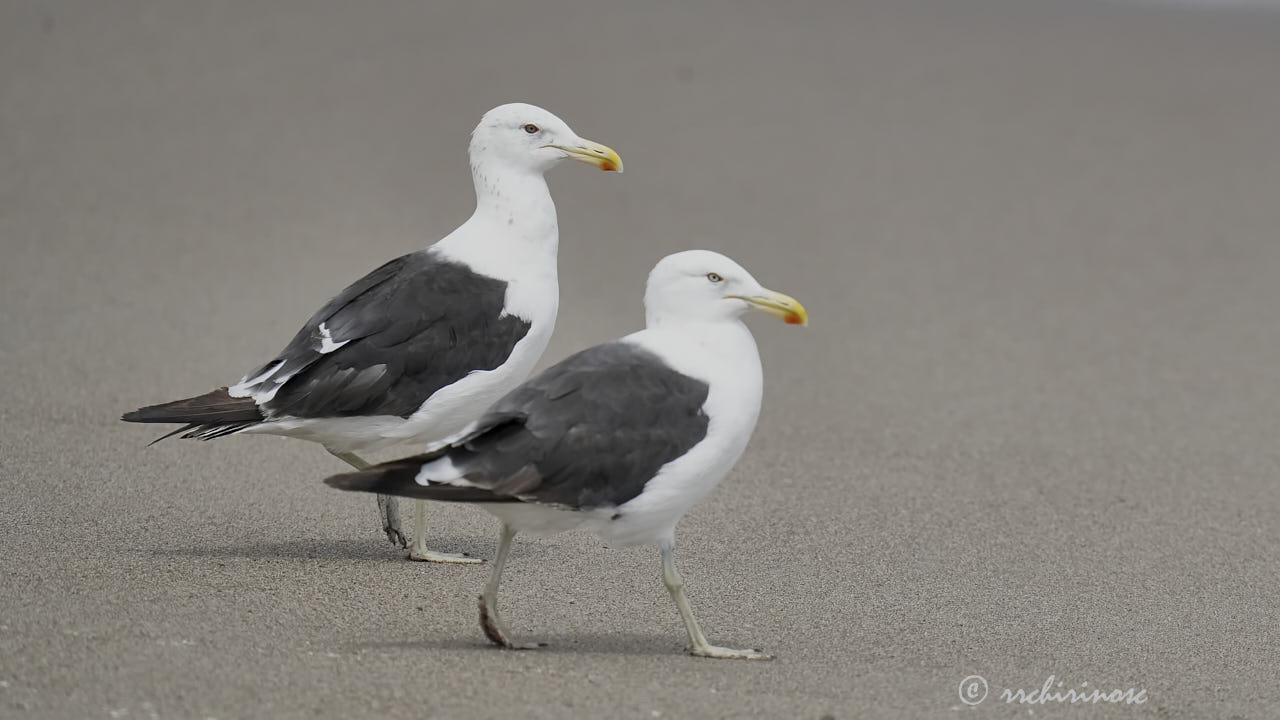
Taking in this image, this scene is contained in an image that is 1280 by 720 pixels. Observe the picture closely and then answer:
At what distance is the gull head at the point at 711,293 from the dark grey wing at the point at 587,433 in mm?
287

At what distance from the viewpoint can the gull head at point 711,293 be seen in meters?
5.11

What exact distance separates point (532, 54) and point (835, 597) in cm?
878

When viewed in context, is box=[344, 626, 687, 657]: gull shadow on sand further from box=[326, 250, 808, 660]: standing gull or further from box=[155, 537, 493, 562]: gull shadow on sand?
box=[155, 537, 493, 562]: gull shadow on sand

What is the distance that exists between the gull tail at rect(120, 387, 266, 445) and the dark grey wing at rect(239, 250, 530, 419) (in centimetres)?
6

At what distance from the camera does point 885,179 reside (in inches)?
467

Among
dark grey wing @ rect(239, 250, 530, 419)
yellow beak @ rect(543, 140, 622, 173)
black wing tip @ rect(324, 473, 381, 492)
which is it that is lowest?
black wing tip @ rect(324, 473, 381, 492)

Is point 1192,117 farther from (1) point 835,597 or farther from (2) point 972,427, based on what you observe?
(1) point 835,597

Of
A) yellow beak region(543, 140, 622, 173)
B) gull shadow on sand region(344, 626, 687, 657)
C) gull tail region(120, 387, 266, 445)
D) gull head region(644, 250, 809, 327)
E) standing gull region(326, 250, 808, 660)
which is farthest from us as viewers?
yellow beak region(543, 140, 622, 173)

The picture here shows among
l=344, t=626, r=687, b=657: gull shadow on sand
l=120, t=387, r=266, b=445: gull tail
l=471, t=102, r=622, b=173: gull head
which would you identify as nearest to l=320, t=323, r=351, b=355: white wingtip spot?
l=120, t=387, r=266, b=445: gull tail

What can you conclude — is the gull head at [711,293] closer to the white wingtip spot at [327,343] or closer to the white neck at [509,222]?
the white neck at [509,222]

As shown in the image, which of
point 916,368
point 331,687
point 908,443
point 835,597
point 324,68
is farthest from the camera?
point 324,68

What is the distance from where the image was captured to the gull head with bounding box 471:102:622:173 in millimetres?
6363

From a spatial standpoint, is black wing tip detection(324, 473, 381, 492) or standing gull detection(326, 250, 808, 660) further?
standing gull detection(326, 250, 808, 660)

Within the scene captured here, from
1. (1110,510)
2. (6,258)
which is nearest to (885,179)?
(1110,510)
